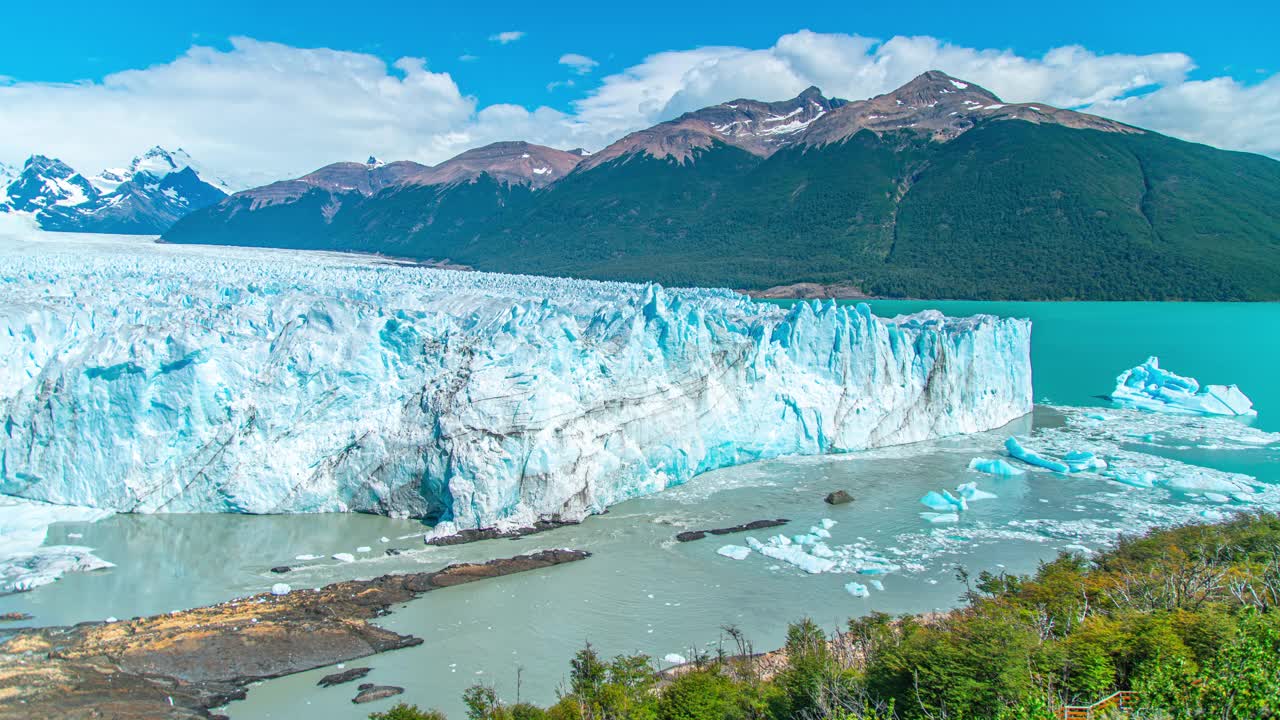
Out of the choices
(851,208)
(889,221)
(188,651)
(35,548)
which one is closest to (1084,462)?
(188,651)

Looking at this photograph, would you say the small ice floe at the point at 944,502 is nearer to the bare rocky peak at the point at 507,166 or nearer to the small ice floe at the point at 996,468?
the small ice floe at the point at 996,468

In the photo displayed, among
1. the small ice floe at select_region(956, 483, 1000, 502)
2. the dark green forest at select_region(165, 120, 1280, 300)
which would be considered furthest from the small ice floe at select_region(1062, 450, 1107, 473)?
the dark green forest at select_region(165, 120, 1280, 300)

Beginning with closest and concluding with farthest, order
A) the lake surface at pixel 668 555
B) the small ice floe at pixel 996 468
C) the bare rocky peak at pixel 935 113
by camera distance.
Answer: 1. the lake surface at pixel 668 555
2. the small ice floe at pixel 996 468
3. the bare rocky peak at pixel 935 113

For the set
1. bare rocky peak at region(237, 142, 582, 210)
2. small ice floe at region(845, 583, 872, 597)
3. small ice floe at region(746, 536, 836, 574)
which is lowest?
small ice floe at region(845, 583, 872, 597)

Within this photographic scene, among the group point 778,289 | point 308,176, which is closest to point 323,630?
point 778,289

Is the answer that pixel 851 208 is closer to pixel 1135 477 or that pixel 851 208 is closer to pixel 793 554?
pixel 1135 477

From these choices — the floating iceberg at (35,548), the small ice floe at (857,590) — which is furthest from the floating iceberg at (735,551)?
the floating iceberg at (35,548)

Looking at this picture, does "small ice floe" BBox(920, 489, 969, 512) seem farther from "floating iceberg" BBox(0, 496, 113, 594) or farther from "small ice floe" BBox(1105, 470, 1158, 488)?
"floating iceberg" BBox(0, 496, 113, 594)
